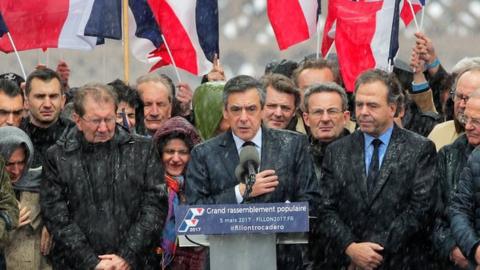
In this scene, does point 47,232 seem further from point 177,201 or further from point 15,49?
point 15,49

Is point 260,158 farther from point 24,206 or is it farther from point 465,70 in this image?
point 465,70

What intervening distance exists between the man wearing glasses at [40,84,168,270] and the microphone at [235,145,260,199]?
50.2 inches

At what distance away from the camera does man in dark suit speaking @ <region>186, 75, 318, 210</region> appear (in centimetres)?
946

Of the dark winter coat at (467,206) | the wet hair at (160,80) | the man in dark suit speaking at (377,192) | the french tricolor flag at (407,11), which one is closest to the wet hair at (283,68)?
the wet hair at (160,80)

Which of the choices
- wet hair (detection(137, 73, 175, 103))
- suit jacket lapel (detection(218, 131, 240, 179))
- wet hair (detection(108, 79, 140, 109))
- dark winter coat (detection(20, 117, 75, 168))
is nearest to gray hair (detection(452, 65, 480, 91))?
suit jacket lapel (detection(218, 131, 240, 179))

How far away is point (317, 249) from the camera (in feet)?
32.8

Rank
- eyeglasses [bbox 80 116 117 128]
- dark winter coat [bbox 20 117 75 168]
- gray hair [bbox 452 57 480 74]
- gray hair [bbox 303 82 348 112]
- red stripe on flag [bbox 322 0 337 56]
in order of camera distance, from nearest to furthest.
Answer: eyeglasses [bbox 80 116 117 128]
gray hair [bbox 303 82 348 112]
gray hair [bbox 452 57 480 74]
dark winter coat [bbox 20 117 75 168]
red stripe on flag [bbox 322 0 337 56]

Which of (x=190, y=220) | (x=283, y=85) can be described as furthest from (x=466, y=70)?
Answer: (x=190, y=220)

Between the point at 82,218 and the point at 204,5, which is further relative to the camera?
the point at 204,5

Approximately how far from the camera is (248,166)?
8.63 m

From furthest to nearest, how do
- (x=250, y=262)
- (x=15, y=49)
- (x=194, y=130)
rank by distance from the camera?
(x=15, y=49) → (x=194, y=130) → (x=250, y=262)

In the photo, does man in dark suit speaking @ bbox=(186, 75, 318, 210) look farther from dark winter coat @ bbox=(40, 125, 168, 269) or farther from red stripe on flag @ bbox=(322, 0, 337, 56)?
red stripe on flag @ bbox=(322, 0, 337, 56)

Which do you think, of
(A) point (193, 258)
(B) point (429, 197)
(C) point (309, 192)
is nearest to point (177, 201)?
(A) point (193, 258)

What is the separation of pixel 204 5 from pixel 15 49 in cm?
163
